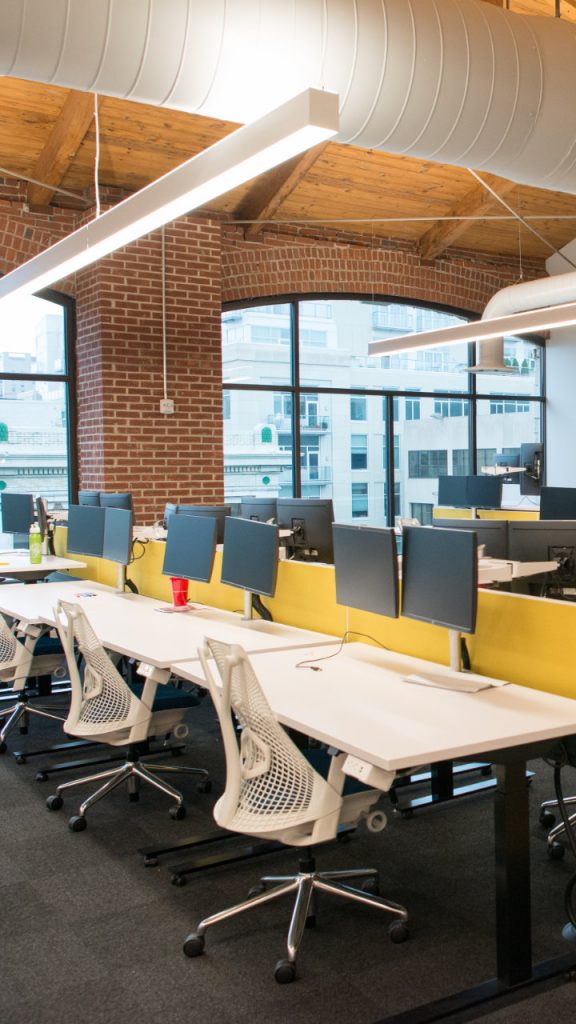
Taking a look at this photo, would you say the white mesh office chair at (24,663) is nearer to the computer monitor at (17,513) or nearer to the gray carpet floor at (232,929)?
the gray carpet floor at (232,929)

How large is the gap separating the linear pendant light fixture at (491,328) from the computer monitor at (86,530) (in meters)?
3.23

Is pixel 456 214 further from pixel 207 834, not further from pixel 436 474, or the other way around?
pixel 207 834

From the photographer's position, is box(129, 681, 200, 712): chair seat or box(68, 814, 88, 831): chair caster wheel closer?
box(68, 814, 88, 831): chair caster wheel

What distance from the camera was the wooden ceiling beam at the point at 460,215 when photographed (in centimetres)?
825

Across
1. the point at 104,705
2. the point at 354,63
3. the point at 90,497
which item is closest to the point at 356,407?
the point at 90,497

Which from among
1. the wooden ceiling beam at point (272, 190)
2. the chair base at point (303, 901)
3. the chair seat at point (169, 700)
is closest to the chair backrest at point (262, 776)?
the chair base at point (303, 901)

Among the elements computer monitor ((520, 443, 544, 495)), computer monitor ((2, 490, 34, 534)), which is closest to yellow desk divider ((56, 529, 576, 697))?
computer monitor ((2, 490, 34, 534))

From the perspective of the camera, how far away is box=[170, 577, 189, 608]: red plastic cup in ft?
16.4

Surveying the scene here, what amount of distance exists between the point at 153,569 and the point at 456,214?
200 inches

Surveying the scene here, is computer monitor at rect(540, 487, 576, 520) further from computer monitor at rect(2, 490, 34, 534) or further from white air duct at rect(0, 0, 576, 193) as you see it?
computer monitor at rect(2, 490, 34, 534)

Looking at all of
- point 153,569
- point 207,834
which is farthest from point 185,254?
point 207,834

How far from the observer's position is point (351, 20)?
143 inches

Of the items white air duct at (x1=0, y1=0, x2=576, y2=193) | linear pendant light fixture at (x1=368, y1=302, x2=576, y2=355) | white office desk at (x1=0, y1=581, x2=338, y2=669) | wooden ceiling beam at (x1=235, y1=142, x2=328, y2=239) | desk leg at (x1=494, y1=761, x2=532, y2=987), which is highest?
wooden ceiling beam at (x1=235, y1=142, x2=328, y2=239)

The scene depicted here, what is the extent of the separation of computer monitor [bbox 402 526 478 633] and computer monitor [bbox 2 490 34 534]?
4214mm
